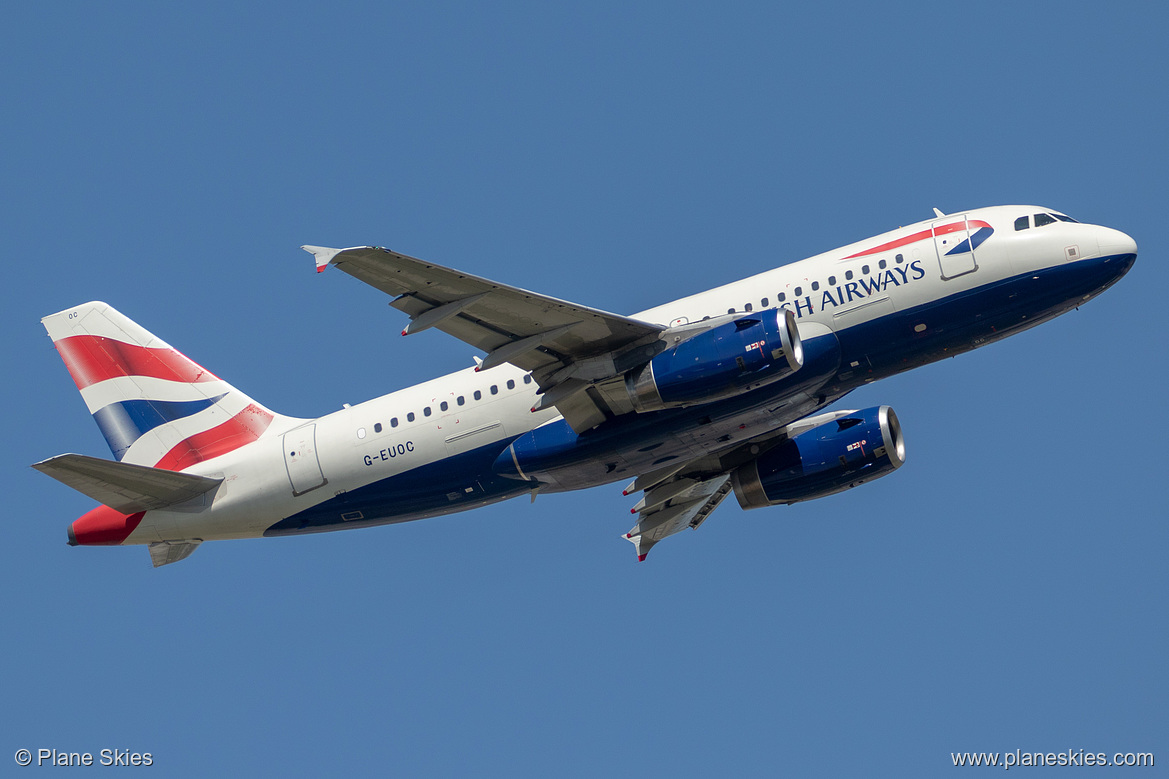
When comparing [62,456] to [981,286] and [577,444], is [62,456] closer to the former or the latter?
[577,444]

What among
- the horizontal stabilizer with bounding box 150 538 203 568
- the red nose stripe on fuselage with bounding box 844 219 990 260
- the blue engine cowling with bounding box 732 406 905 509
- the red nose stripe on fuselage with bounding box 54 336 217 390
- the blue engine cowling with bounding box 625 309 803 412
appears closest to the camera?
the blue engine cowling with bounding box 625 309 803 412

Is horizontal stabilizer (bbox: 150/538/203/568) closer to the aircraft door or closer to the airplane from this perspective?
the airplane

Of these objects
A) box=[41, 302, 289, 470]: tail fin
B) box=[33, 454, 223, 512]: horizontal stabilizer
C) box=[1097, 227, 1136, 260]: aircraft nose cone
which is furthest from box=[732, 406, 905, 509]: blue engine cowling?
box=[33, 454, 223, 512]: horizontal stabilizer

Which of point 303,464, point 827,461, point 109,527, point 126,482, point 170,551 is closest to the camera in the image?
point 126,482

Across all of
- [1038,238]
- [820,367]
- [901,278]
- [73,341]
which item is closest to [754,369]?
[820,367]

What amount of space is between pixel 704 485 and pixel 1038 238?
1343cm

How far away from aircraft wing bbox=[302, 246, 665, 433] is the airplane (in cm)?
6

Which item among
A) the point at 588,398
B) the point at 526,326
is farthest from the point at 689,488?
the point at 526,326

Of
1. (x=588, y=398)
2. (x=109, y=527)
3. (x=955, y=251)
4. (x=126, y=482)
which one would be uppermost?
(x=955, y=251)

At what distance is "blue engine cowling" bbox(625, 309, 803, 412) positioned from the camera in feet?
111

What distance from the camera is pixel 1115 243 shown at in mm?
36000

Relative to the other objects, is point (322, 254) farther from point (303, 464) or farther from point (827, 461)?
point (827, 461)

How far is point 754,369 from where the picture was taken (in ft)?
111

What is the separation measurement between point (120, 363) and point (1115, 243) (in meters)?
31.4
